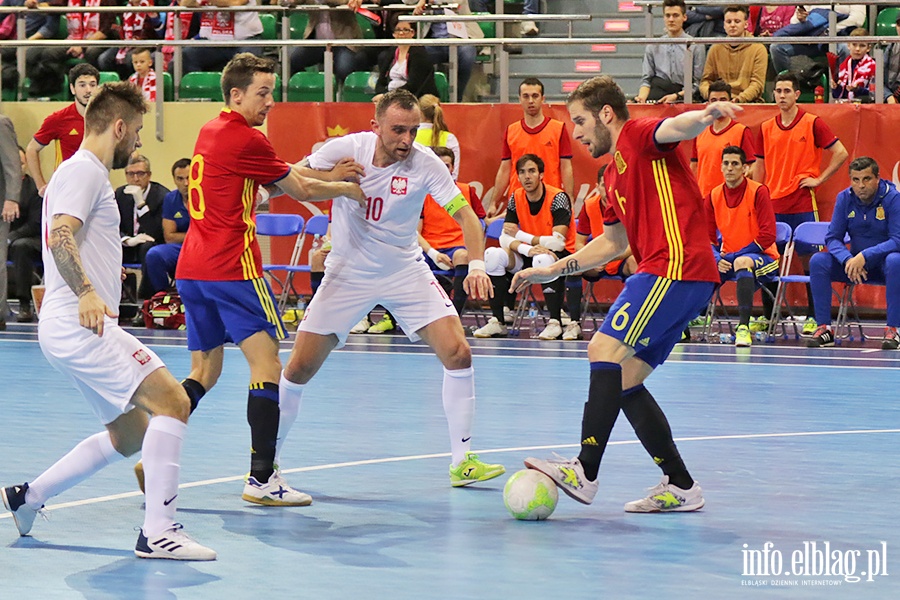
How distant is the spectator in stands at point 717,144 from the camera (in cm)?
1489

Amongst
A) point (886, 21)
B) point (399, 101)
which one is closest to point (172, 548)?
point (399, 101)

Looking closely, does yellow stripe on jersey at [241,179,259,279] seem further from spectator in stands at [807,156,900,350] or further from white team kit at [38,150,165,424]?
spectator in stands at [807,156,900,350]

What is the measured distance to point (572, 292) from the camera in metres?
14.3

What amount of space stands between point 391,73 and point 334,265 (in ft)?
30.5

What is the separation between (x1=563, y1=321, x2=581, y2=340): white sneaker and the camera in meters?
14.2

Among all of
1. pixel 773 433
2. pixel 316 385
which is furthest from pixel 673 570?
pixel 316 385

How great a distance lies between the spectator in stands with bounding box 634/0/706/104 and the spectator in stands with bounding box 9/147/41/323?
23.6ft

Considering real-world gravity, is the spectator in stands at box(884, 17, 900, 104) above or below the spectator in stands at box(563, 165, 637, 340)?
above

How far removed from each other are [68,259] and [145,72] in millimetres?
12519

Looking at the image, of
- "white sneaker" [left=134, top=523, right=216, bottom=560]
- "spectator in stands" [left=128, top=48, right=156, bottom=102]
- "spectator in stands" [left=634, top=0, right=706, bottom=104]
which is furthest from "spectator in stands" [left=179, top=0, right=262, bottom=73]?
"white sneaker" [left=134, top=523, right=216, bottom=560]

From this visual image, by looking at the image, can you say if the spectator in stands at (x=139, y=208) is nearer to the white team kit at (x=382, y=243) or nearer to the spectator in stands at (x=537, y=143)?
the spectator in stands at (x=537, y=143)

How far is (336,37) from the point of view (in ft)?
56.7

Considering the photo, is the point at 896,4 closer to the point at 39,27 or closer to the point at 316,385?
the point at 316,385

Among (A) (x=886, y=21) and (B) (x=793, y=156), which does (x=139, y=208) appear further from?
(A) (x=886, y=21)
